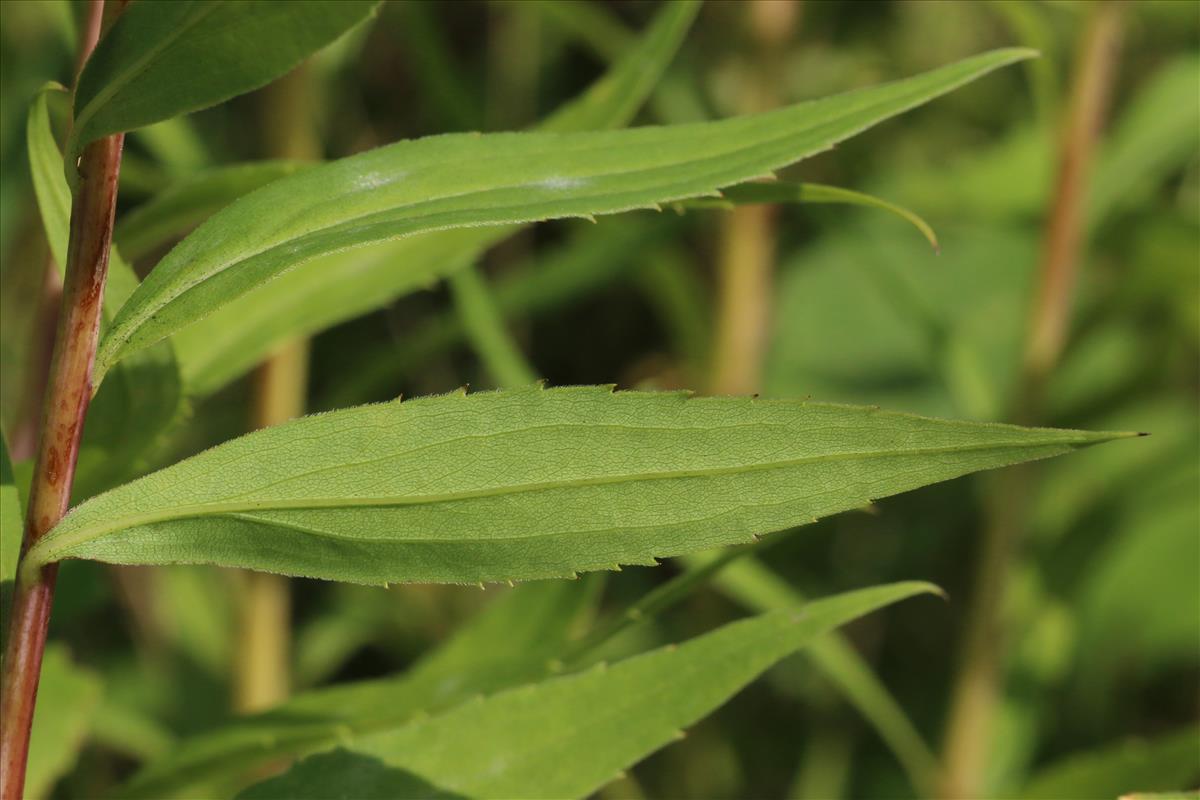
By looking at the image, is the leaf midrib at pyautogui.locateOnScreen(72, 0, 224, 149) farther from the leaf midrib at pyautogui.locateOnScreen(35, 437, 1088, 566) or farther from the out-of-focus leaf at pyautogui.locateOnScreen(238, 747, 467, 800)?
the out-of-focus leaf at pyautogui.locateOnScreen(238, 747, 467, 800)

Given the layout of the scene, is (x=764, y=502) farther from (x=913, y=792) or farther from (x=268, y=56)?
(x=913, y=792)

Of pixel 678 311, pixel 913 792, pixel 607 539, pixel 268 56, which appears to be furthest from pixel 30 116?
pixel 913 792

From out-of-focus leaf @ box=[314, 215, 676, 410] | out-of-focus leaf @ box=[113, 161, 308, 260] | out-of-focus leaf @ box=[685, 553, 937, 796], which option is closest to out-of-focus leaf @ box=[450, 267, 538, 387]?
out-of-focus leaf @ box=[314, 215, 676, 410]

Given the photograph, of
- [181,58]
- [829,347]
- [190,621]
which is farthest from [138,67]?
[829,347]

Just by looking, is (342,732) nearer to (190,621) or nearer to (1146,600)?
(190,621)

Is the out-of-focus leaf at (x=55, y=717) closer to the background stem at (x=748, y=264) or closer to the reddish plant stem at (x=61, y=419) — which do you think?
the reddish plant stem at (x=61, y=419)

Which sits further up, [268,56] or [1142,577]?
[1142,577]
